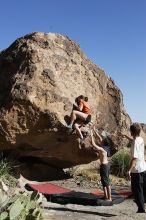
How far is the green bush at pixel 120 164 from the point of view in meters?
15.4

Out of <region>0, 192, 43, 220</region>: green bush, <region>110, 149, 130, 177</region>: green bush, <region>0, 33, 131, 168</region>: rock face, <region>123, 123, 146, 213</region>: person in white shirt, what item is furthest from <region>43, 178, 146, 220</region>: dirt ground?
<region>110, 149, 130, 177</region>: green bush

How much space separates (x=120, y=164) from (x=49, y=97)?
16.1ft

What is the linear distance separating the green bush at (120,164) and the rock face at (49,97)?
2.47m

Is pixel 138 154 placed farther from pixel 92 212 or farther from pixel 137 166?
pixel 92 212

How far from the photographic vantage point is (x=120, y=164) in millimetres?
15594

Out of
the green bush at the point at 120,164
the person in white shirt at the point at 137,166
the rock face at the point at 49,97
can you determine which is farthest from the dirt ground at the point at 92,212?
the green bush at the point at 120,164

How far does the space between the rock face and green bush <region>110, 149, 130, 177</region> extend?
2474 millimetres

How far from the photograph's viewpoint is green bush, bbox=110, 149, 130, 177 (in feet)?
50.4

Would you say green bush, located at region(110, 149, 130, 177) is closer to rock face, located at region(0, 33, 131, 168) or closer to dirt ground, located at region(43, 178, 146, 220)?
rock face, located at region(0, 33, 131, 168)

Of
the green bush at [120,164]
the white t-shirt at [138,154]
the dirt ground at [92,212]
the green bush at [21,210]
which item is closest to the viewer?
the green bush at [21,210]

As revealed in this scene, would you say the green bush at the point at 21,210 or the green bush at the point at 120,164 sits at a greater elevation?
the green bush at the point at 120,164

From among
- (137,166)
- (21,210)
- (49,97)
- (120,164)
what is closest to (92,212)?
(137,166)

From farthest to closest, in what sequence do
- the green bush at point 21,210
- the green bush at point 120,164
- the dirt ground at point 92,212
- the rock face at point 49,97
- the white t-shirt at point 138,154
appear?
the green bush at point 120,164 → the rock face at point 49,97 → the dirt ground at point 92,212 → the white t-shirt at point 138,154 → the green bush at point 21,210

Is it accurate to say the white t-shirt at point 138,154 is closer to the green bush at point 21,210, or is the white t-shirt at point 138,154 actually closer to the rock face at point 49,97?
the green bush at point 21,210
